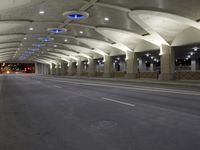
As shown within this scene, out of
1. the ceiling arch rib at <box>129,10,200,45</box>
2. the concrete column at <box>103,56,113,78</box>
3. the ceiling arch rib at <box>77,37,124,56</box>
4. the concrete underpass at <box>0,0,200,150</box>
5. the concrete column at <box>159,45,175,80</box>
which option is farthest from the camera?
the concrete column at <box>103,56,113,78</box>

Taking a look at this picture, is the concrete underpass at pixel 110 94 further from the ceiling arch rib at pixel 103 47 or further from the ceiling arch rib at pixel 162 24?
the ceiling arch rib at pixel 103 47

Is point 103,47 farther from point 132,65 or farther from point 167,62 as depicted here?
point 167,62

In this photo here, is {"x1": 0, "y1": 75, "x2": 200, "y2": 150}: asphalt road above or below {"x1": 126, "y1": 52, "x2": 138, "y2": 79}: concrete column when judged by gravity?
below

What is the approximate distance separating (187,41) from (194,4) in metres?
9.35

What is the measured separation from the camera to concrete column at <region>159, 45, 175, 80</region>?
31.0 meters

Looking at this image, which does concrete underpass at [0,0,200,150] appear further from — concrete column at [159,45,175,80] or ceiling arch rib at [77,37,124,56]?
ceiling arch rib at [77,37,124,56]

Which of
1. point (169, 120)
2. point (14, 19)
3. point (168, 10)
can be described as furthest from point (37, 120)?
point (14, 19)

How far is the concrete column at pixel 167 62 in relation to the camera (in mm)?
31047

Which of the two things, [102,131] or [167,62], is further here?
[167,62]

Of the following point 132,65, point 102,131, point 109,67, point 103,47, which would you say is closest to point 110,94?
point 102,131

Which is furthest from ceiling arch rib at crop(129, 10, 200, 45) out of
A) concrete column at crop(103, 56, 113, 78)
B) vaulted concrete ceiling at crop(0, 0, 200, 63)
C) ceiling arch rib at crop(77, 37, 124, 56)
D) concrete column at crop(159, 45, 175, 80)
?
concrete column at crop(103, 56, 113, 78)

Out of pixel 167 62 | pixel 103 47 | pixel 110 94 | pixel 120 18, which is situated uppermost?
pixel 120 18

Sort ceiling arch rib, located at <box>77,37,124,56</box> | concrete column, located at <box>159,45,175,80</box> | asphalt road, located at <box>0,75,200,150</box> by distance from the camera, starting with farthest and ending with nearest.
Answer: ceiling arch rib, located at <box>77,37,124,56</box>, concrete column, located at <box>159,45,175,80</box>, asphalt road, located at <box>0,75,200,150</box>

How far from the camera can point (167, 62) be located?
31.5 m
